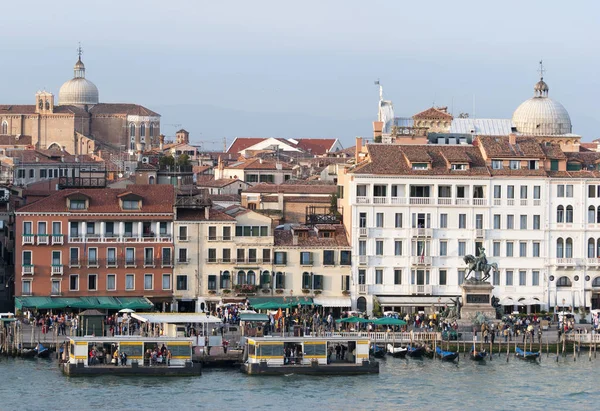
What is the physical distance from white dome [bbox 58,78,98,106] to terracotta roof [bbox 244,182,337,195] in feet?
290

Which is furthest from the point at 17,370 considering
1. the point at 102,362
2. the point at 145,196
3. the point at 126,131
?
the point at 126,131

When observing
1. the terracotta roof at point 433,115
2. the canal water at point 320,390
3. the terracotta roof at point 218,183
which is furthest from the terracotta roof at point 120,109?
the canal water at point 320,390

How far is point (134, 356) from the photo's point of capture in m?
56.2

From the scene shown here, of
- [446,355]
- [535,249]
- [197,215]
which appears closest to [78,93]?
[197,215]

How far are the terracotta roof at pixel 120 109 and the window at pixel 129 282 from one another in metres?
99.8

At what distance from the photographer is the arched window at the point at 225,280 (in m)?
67.0

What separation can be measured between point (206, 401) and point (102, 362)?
18.3ft

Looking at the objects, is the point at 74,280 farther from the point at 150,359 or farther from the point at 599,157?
the point at 599,157

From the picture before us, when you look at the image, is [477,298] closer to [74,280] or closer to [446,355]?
[446,355]

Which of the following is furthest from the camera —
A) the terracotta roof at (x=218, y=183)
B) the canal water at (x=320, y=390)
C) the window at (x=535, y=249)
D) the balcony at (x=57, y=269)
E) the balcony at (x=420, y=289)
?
the terracotta roof at (x=218, y=183)

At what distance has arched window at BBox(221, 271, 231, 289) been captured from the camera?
6700 cm

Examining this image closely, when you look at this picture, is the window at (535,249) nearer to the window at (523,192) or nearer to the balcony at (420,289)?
the window at (523,192)

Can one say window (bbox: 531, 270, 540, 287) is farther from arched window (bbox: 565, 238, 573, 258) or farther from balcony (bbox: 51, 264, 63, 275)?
balcony (bbox: 51, 264, 63, 275)

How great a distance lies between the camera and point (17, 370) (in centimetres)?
5634
